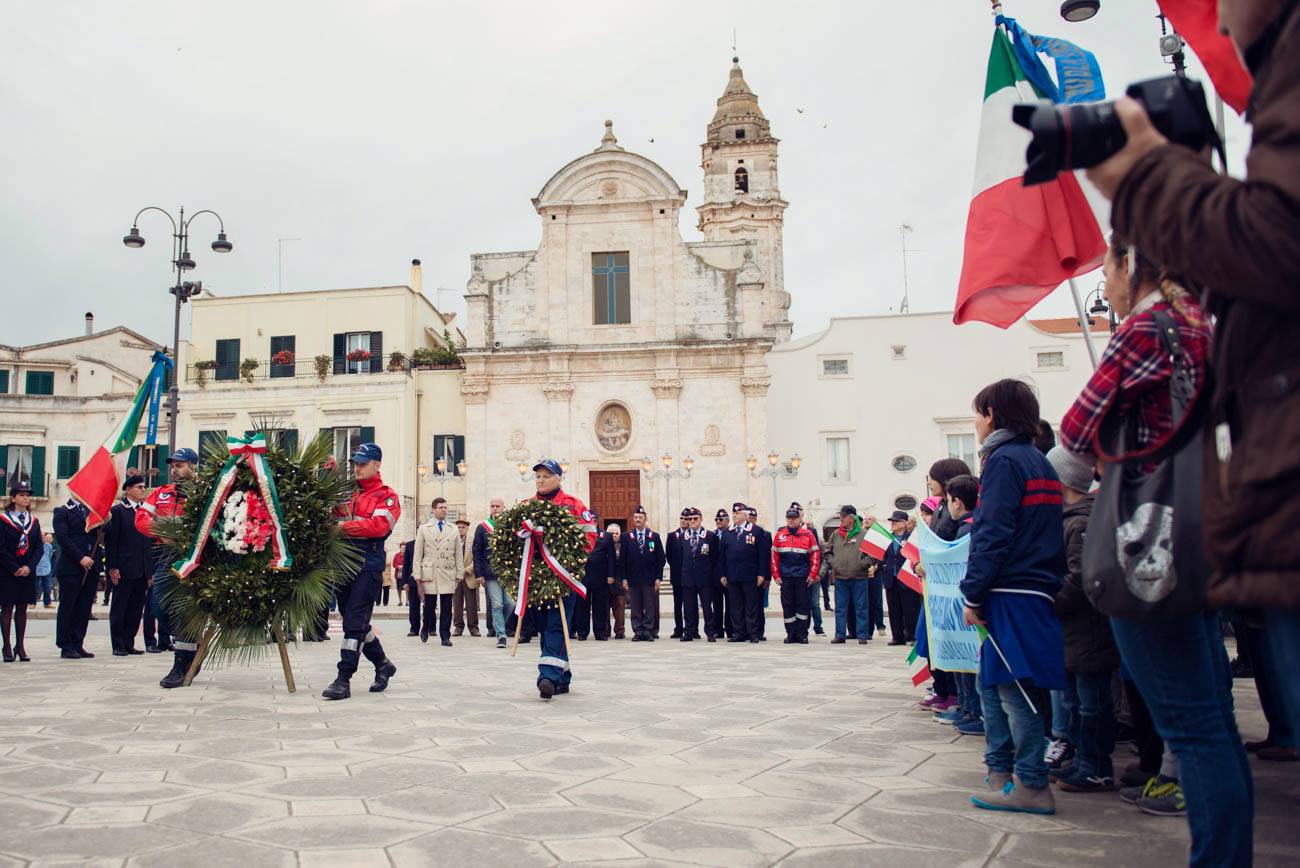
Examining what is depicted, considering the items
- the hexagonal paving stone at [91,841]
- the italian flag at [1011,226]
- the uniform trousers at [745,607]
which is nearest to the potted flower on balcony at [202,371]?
the uniform trousers at [745,607]

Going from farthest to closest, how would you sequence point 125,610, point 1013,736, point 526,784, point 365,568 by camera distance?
1. point 125,610
2. point 365,568
3. point 526,784
4. point 1013,736

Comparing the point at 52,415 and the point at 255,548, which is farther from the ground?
the point at 52,415

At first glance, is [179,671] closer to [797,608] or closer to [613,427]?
[797,608]

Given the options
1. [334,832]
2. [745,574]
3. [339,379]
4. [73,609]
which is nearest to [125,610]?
[73,609]

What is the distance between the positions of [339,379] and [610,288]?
11.0 metres

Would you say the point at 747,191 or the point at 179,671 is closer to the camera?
the point at 179,671

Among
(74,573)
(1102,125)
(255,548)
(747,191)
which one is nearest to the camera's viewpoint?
(1102,125)

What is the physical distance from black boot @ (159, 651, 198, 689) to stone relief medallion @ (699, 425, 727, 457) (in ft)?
87.3

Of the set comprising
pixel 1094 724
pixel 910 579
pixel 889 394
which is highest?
pixel 889 394

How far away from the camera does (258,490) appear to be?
349 inches

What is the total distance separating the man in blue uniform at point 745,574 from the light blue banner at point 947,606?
9.81 metres

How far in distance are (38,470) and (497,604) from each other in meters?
35.0

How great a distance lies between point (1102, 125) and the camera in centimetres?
224

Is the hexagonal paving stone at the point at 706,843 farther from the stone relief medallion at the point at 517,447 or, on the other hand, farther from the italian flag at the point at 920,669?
the stone relief medallion at the point at 517,447
